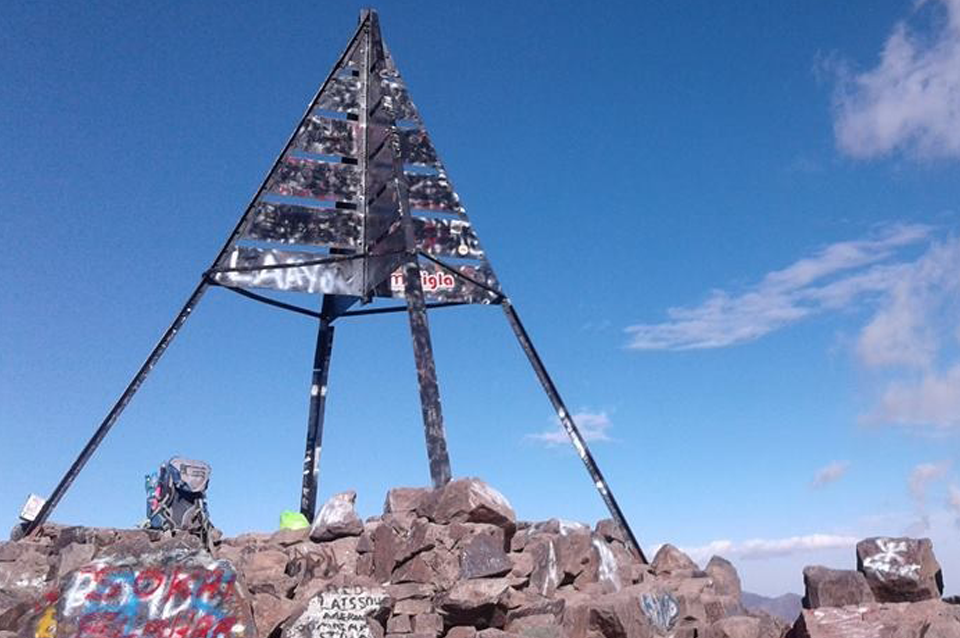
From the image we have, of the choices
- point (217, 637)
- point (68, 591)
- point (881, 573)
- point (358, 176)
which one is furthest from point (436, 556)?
point (358, 176)

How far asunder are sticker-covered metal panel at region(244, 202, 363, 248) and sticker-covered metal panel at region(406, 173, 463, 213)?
3.18ft

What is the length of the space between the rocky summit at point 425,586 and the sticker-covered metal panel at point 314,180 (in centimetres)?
506

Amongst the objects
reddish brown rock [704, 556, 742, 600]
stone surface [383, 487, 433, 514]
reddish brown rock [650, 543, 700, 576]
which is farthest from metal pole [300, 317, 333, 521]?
reddish brown rock [704, 556, 742, 600]

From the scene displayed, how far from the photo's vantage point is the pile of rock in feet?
26.0

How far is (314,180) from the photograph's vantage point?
1366cm

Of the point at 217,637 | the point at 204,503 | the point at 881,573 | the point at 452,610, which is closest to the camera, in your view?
the point at 217,637

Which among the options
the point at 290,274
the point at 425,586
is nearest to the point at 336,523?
the point at 425,586

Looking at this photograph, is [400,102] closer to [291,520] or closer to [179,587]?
[291,520]

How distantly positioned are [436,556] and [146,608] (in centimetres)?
293

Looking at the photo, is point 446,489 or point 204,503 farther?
point 204,503

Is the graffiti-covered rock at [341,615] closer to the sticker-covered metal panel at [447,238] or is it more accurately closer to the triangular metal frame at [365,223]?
the triangular metal frame at [365,223]

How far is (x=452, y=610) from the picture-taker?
8.34 m

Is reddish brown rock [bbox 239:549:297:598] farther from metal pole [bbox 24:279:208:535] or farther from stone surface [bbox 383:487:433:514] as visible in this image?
metal pole [bbox 24:279:208:535]

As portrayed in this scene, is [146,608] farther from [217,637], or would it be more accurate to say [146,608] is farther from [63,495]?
[63,495]
